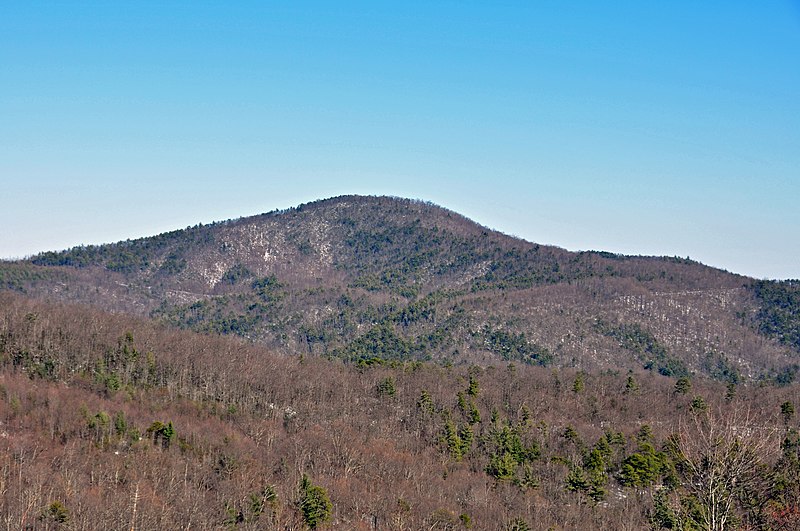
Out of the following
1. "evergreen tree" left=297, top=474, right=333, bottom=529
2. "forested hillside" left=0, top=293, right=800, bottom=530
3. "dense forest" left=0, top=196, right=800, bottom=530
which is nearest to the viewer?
"dense forest" left=0, top=196, right=800, bottom=530

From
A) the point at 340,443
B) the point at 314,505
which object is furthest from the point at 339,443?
the point at 314,505

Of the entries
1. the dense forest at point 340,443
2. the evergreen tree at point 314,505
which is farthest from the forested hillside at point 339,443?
the dense forest at point 340,443

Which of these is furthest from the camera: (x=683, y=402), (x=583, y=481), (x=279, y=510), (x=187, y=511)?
(x=683, y=402)

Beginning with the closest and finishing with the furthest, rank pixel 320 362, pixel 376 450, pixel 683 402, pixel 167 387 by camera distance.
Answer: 1. pixel 376 450
2. pixel 167 387
3. pixel 683 402
4. pixel 320 362

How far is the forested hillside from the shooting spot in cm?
6381

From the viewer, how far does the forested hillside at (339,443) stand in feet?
Answer: 209

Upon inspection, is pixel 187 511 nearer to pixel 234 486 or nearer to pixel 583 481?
pixel 234 486

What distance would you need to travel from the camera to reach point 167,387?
342ft

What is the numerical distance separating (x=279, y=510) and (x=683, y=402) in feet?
260

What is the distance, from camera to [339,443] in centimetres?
9112

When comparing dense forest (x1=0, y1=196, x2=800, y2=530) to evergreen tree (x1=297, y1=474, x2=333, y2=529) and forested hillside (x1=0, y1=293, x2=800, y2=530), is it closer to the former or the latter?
evergreen tree (x1=297, y1=474, x2=333, y2=529)

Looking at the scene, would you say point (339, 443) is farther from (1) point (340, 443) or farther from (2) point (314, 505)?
(2) point (314, 505)

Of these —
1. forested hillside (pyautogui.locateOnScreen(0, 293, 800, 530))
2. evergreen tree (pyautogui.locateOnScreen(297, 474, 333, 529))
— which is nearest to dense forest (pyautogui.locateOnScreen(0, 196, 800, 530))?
evergreen tree (pyautogui.locateOnScreen(297, 474, 333, 529))

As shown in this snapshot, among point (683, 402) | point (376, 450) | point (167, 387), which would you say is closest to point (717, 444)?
point (376, 450)
